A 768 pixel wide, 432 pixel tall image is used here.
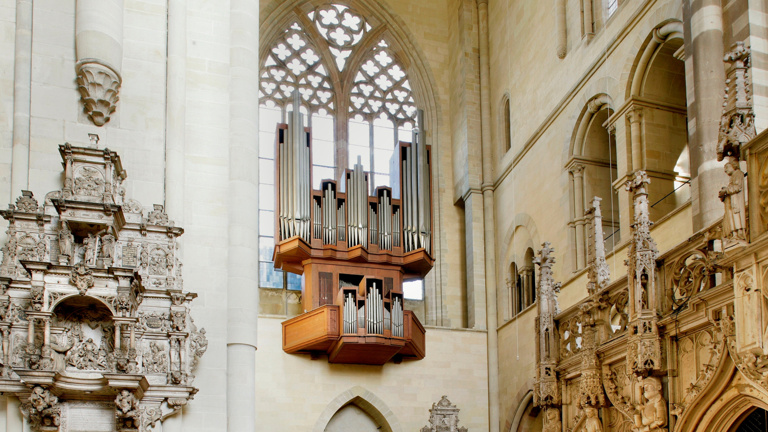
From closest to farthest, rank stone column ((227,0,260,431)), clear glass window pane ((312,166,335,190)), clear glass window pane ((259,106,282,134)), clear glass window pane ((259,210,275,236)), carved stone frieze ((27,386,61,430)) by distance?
carved stone frieze ((27,386,61,430)), stone column ((227,0,260,431)), clear glass window pane ((259,210,275,236)), clear glass window pane ((259,106,282,134)), clear glass window pane ((312,166,335,190))

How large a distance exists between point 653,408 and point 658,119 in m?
7.36

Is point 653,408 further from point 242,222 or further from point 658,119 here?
point 658,119

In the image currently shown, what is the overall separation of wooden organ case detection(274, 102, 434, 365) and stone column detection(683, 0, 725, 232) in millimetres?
8334

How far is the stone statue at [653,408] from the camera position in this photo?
9.67 m

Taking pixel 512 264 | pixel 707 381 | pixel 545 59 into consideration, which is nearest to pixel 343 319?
pixel 512 264

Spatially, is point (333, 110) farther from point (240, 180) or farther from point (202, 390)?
point (202, 390)

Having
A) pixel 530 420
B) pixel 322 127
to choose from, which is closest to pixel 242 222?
pixel 530 420

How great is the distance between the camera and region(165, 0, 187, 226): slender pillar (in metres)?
10.6

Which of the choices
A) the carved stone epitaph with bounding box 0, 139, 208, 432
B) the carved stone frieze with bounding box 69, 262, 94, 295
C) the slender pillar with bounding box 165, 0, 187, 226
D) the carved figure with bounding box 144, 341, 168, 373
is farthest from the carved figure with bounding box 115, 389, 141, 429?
the slender pillar with bounding box 165, 0, 187, 226

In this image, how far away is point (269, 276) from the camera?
21.7 meters

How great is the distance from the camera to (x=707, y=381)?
8953mm

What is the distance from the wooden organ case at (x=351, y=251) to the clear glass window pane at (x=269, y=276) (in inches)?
43.9

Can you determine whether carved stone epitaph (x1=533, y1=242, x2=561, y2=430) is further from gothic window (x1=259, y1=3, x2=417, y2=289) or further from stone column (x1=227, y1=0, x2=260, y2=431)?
gothic window (x1=259, y1=3, x2=417, y2=289)

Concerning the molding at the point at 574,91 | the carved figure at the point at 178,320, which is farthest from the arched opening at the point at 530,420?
the carved figure at the point at 178,320
